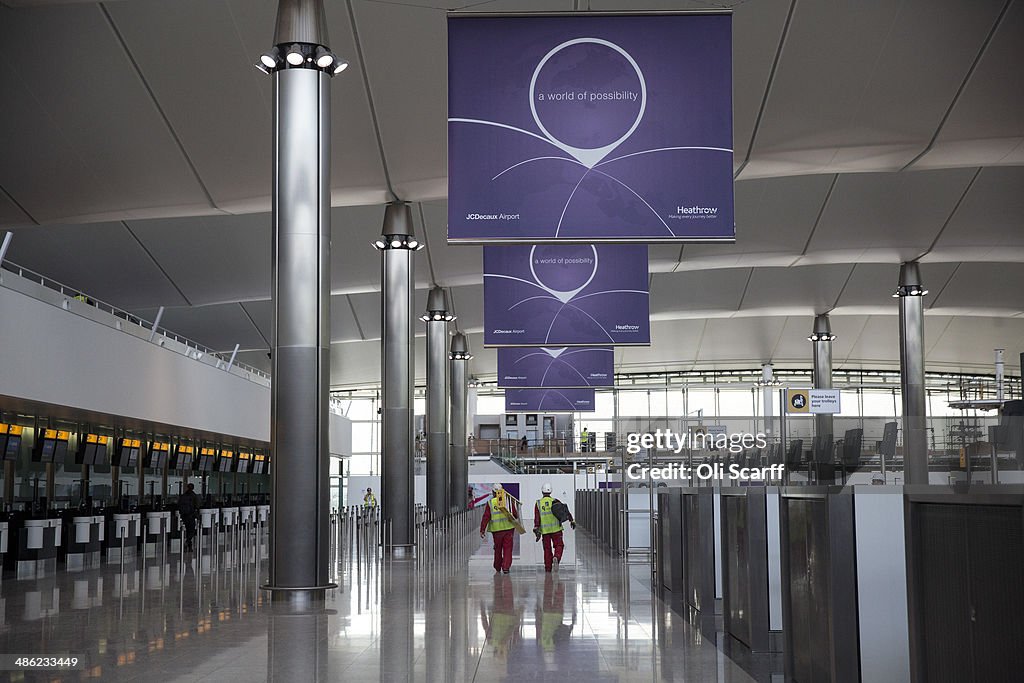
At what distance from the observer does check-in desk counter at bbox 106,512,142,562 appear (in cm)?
2277

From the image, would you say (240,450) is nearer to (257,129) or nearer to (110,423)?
(110,423)

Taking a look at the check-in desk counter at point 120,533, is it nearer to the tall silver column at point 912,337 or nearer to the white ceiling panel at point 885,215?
the white ceiling panel at point 885,215

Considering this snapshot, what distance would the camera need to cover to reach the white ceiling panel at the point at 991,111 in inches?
733

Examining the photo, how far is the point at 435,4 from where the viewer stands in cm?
1686

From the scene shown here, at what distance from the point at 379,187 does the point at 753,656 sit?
649 inches

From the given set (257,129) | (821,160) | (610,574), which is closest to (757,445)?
(610,574)

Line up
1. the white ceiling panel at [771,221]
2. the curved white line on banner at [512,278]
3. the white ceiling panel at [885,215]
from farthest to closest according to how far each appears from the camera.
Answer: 1. the white ceiling panel at [771,221]
2. the white ceiling panel at [885,215]
3. the curved white line on banner at [512,278]

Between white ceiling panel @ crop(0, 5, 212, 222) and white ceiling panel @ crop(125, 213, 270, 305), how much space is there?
6004 mm

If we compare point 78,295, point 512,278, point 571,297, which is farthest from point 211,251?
point 571,297

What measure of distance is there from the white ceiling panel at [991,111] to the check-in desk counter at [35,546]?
59.8 ft

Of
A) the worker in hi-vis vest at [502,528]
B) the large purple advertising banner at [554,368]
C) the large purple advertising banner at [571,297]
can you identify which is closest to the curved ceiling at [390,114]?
the large purple advertising banner at [571,297]

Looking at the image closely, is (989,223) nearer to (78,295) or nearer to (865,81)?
(865,81)

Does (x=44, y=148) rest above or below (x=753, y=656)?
above

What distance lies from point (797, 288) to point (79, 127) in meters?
29.1
